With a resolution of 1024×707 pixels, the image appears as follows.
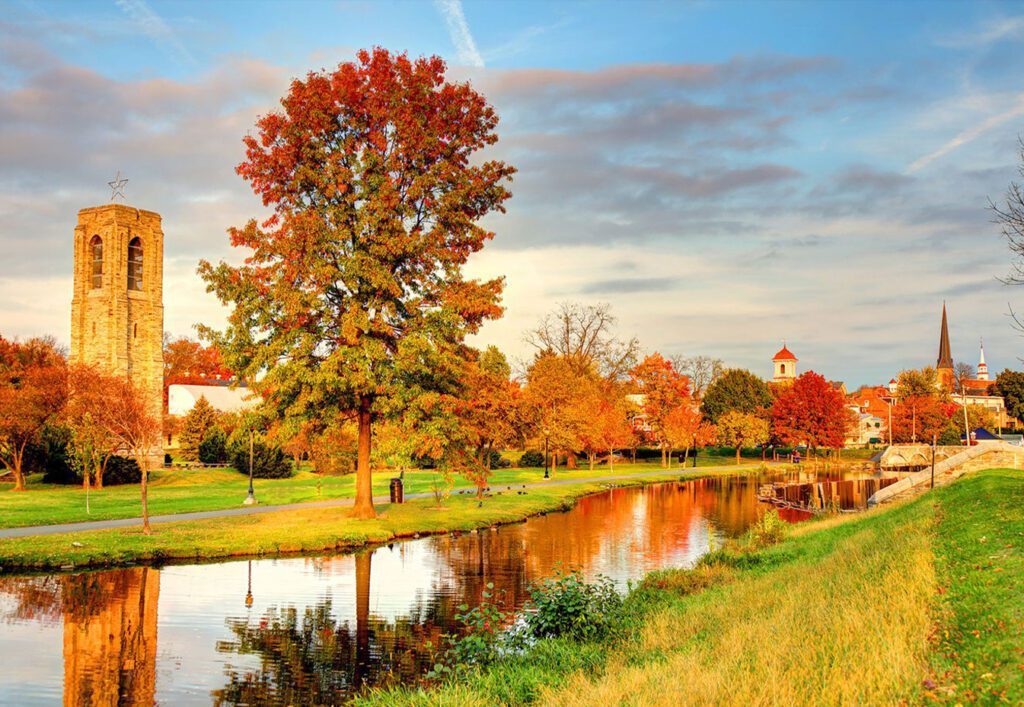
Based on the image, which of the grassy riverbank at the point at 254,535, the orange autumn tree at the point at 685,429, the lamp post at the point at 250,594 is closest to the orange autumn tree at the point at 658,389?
the orange autumn tree at the point at 685,429

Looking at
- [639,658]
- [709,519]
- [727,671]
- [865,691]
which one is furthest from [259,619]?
[709,519]

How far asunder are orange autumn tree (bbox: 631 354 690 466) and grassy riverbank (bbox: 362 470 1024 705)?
67.9 meters

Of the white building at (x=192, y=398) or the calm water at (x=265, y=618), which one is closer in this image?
the calm water at (x=265, y=618)

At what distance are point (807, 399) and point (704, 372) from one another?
30.2 m

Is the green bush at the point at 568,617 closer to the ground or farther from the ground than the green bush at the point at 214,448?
closer to the ground

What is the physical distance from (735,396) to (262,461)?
63.7 m

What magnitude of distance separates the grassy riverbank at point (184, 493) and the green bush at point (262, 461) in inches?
37.0

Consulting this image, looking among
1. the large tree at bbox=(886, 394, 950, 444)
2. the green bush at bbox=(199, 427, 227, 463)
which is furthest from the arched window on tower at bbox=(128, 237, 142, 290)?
the large tree at bbox=(886, 394, 950, 444)

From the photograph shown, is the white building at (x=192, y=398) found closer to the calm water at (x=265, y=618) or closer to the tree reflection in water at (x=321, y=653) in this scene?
the calm water at (x=265, y=618)

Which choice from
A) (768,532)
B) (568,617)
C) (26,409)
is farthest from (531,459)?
(568,617)

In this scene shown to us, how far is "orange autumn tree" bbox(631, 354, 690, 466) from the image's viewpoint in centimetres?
8669

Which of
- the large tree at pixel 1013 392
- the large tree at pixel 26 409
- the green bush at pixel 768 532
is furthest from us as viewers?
the large tree at pixel 1013 392

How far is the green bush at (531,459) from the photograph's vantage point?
81312 millimetres

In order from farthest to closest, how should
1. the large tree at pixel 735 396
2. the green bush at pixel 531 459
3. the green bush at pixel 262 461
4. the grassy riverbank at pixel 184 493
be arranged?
the large tree at pixel 735 396 < the green bush at pixel 531 459 < the green bush at pixel 262 461 < the grassy riverbank at pixel 184 493
